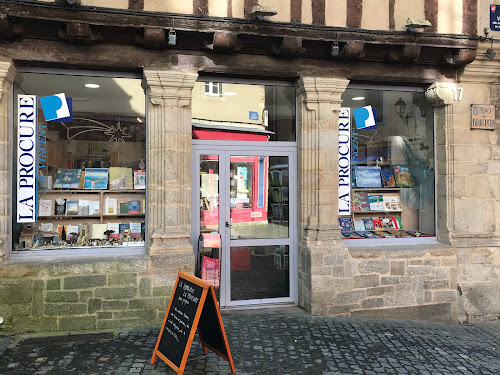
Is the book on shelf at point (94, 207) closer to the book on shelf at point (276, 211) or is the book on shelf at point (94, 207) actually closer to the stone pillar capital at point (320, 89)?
the book on shelf at point (276, 211)

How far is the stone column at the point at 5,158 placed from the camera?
4.85 m

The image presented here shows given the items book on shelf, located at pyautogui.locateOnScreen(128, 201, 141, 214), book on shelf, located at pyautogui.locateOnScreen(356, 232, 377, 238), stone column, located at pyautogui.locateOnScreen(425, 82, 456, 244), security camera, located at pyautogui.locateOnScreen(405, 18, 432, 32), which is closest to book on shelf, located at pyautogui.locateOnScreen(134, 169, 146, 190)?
book on shelf, located at pyautogui.locateOnScreen(128, 201, 141, 214)

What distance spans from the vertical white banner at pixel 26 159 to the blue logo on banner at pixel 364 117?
405 centimetres

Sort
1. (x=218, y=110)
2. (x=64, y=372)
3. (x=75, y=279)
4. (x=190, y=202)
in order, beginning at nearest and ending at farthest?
(x=64, y=372)
(x=75, y=279)
(x=190, y=202)
(x=218, y=110)

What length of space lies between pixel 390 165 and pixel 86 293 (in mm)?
4375

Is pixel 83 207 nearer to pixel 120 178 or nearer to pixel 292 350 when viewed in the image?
pixel 120 178

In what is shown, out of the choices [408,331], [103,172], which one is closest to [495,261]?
[408,331]

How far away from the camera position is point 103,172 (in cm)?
552

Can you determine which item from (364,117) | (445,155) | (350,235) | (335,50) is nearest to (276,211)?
(350,235)

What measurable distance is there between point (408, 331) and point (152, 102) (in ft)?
13.4

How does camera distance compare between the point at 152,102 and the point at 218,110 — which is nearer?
the point at 152,102

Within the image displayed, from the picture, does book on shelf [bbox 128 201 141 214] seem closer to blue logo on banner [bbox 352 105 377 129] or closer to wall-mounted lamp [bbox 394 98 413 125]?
blue logo on banner [bbox 352 105 377 129]

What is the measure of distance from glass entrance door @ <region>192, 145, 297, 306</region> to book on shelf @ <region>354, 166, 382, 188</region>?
0.96m

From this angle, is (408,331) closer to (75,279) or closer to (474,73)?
(474,73)
